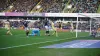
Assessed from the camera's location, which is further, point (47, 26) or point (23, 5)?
point (47, 26)

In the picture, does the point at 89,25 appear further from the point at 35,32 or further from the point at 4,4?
the point at 4,4

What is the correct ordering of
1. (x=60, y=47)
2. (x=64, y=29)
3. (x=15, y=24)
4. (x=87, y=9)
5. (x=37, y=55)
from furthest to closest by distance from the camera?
(x=64, y=29) < (x=15, y=24) < (x=87, y=9) < (x=60, y=47) < (x=37, y=55)

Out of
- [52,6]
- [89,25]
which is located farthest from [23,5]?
[89,25]

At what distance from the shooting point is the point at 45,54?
4039 millimetres

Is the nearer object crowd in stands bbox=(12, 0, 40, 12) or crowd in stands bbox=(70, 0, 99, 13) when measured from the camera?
crowd in stands bbox=(12, 0, 40, 12)

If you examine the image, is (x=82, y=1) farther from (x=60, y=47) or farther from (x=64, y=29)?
(x=60, y=47)

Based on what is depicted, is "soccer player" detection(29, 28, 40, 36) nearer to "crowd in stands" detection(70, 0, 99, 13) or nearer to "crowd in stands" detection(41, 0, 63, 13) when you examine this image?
"crowd in stands" detection(41, 0, 63, 13)

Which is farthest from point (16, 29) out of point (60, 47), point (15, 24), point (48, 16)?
point (60, 47)

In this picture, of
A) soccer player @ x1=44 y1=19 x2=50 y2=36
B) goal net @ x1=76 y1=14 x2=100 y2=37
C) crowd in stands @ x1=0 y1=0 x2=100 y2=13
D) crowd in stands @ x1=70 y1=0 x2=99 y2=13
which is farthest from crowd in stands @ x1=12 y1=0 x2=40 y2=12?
goal net @ x1=76 y1=14 x2=100 y2=37

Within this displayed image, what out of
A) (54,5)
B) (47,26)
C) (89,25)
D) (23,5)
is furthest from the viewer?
(47,26)

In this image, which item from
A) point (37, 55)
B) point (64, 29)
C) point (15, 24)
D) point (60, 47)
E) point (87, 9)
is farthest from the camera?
point (64, 29)

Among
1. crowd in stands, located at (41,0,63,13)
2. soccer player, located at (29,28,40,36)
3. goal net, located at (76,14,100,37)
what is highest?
crowd in stands, located at (41,0,63,13)

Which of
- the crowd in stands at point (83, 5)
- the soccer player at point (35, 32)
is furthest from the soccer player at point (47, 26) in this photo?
the crowd in stands at point (83, 5)

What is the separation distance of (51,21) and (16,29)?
1.04 m
